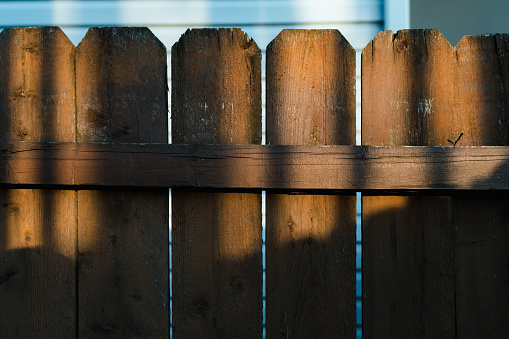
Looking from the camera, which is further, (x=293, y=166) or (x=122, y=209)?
(x=122, y=209)

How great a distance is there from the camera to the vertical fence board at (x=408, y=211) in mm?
1490

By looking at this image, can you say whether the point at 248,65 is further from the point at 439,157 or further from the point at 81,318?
the point at 81,318

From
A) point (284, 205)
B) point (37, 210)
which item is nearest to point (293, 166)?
point (284, 205)

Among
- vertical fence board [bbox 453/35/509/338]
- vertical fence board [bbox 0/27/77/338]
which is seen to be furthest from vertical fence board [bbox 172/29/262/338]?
vertical fence board [bbox 453/35/509/338]

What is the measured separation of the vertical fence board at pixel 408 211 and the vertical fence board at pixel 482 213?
4cm

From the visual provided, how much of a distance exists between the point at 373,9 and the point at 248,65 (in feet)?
4.96

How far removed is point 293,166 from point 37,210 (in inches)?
35.1

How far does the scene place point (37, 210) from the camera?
1.53 m

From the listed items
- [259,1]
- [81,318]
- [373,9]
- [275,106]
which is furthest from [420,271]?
[259,1]

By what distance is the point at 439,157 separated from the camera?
1400 millimetres

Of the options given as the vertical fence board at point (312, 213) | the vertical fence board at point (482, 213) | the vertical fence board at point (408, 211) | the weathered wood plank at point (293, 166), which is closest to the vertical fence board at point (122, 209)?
the weathered wood plank at point (293, 166)

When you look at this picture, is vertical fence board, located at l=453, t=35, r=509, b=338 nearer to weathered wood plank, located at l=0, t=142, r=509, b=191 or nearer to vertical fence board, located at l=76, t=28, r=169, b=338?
weathered wood plank, located at l=0, t=142, r=509, b=191

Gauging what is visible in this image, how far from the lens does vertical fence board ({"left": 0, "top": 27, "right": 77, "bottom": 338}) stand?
59.9 inches

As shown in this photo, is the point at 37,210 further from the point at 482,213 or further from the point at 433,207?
the point at 482,213
